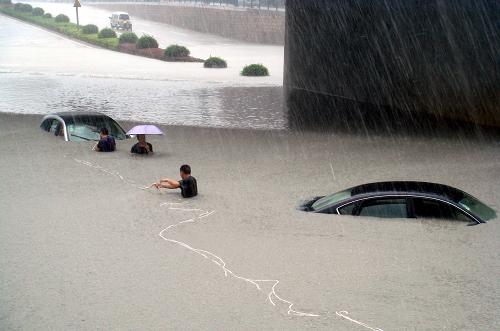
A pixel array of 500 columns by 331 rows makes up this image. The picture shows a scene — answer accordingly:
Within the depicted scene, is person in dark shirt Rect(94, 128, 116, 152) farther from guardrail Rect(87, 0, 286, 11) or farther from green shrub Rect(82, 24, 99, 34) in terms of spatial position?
green shrub Rect(82, 24, 99, 34)

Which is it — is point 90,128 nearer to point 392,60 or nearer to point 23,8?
point 392,60

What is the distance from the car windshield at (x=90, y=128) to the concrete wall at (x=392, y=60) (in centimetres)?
994

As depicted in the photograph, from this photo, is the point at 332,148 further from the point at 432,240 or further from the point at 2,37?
the point at 2,37

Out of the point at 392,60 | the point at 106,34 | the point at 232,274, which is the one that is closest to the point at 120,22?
the point at 106,34

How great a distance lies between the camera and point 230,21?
76.9 metres

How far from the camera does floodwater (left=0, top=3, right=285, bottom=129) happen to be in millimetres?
31406

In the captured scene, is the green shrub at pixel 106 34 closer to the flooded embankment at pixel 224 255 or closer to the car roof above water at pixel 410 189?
the flooded embankment at pixel 224 255

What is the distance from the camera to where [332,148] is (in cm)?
2227

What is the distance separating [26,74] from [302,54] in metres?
19.7

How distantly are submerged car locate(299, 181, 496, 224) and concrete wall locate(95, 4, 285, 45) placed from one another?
5968cm

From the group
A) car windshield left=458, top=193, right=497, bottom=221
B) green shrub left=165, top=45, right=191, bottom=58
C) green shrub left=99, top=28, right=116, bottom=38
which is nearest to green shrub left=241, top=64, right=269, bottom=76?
green shrub left=165, top=45, right=191, bottom=58

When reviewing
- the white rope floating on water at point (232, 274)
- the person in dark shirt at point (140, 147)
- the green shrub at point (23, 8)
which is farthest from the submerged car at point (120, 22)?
the white rope floating on water at point (232, 274)

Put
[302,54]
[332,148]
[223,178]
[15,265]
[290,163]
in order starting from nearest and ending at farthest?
1. [15,265]
2. [223,178]
3. [290,163]
4. [332,148]
5. [302,54]

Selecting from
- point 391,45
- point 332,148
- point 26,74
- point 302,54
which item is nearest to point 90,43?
point 26,74
